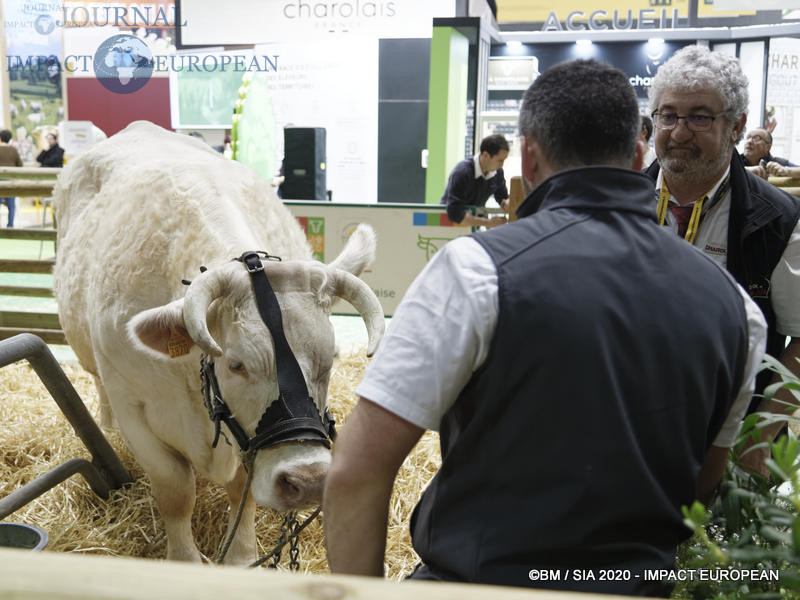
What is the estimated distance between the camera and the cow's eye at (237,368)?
2639 mm

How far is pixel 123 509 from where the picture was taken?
145 inches

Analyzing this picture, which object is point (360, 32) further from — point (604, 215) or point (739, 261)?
point (604, 215)

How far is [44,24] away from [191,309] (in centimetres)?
936

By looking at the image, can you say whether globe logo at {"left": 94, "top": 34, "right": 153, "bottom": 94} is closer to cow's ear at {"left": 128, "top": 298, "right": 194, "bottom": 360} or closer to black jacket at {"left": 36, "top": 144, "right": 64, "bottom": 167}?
black jacket at {"left": 36, "top": 144, "right": 64, "bottom": 167}

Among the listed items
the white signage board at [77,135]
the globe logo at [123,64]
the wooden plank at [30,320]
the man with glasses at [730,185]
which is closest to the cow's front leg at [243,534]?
the man with glasses at [730,185]

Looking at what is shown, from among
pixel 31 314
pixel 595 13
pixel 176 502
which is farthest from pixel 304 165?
pixel 595 13

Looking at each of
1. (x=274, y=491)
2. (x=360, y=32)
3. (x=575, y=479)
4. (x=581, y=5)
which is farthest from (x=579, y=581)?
(x=581, y=5)

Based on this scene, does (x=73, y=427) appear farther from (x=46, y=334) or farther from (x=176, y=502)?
(x=46, y=334)

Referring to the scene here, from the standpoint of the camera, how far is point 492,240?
4.35 ft

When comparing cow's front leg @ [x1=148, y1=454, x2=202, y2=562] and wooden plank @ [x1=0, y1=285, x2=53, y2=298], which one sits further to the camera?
wooden plank @ [x1=0, y1=285, x2=53, y2=298]

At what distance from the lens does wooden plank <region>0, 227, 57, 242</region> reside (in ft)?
20.5

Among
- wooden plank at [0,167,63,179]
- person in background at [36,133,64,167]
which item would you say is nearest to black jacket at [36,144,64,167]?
person in background at [36,133,64,167]

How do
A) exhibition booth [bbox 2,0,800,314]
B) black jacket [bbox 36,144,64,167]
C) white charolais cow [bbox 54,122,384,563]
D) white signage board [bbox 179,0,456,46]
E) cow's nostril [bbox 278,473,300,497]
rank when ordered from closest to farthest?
cow's nostril [bbox 278,473,300,497]
white charolais cow [bbox 54,122,384,563]
exhibition booth [bbox 2,0,800,314]
white signage board [bbox 179,0,456,46]
black jacket [bbox 36,144,64,167]

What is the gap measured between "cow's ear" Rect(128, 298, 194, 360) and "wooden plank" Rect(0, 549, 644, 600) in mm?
1929
